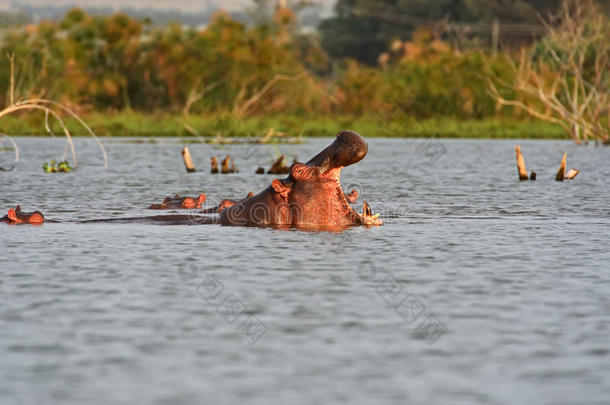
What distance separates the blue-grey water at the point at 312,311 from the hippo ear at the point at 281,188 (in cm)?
51

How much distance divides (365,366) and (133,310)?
110 inches

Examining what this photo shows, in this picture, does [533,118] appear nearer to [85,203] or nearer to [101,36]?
[101,36]

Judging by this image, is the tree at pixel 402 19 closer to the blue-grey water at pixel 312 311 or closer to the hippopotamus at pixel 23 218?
the blue-grey water at pixel 312 311

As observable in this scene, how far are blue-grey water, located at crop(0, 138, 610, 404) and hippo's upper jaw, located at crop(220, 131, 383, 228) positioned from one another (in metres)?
0.29

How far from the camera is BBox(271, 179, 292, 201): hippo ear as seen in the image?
1501 cm

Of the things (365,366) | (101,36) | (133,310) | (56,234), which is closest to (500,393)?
(365,366)

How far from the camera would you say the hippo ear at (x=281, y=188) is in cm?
1501

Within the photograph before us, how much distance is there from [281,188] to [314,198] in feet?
1.52

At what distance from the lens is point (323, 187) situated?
15.1 meters

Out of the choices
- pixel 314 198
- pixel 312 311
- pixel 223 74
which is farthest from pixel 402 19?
pixel 312 311

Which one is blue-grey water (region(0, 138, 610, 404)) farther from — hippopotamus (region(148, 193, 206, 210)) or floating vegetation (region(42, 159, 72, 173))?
floating vegetation (region(42, 159, 72, 173))

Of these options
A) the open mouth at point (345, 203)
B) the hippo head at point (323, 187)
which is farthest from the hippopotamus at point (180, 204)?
the hippo head at point (323, 187)

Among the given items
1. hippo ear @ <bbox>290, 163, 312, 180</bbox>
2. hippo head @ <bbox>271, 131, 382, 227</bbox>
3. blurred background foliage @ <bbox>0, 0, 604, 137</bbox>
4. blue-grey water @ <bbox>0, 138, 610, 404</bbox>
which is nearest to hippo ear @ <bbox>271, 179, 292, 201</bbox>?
hippo head @ <bbox>271, 131, 382, 227</bbox>

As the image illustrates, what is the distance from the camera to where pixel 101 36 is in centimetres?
7325
